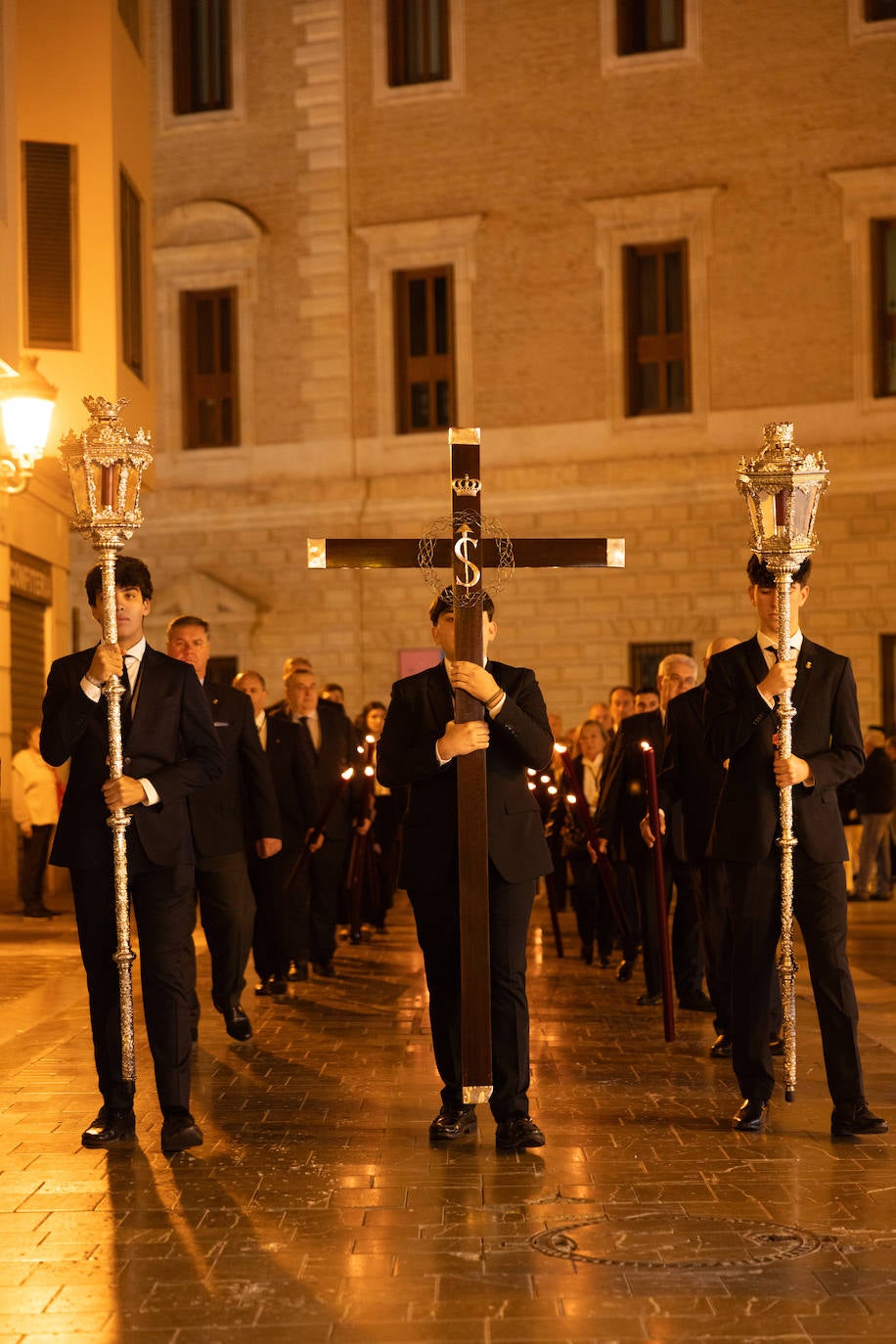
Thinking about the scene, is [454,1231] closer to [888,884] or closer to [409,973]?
[409,973]

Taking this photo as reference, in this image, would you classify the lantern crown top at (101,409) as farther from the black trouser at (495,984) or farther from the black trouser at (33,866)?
the black trouser at (33,866)

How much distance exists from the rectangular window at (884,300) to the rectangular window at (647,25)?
402 centimetres

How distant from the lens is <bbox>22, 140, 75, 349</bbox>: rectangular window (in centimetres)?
1738

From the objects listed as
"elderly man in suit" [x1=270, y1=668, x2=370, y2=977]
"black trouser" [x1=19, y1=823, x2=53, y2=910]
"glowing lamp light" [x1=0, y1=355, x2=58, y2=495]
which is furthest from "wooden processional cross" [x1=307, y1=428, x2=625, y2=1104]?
"black trouser" [x1=19, y1=823, x2=53, y2=910]

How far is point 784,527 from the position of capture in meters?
7.32

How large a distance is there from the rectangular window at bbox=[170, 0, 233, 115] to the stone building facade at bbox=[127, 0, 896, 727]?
0.69 feet

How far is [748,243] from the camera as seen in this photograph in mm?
25797

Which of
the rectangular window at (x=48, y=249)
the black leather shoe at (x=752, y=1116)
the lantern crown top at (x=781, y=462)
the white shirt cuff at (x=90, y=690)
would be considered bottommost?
the black leather shoe at (x=752, y=1116)

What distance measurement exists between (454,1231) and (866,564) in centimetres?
2067

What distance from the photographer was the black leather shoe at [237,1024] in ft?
30.9

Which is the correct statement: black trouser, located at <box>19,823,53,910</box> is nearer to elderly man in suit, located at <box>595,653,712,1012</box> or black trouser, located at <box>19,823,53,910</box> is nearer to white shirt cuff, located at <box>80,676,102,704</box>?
elderly man in suit, located at <box>595,653,712,1012</box>

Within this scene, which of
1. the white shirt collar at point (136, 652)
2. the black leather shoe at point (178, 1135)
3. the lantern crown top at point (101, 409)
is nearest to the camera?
the black leather shoe at point (178, 1135)

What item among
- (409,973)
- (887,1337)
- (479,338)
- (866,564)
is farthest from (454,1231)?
(479,338)

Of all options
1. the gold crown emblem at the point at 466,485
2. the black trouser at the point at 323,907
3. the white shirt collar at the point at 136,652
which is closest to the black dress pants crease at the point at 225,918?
the white shirt collar at the point at 136,652
